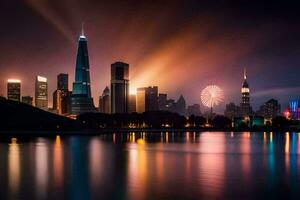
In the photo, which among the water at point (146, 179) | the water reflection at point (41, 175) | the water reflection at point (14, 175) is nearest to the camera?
the water at point (146, 179)

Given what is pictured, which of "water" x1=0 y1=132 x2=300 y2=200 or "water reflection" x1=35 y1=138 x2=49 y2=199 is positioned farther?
"water reflection" x1=35 y1=138 x2=49 y2=199

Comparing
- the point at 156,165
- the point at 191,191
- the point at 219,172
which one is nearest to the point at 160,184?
the point at 191,191

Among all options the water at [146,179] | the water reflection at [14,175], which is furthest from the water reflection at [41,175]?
the water reflection at [14,175]

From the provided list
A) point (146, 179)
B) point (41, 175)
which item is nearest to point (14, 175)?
point (41, 175)

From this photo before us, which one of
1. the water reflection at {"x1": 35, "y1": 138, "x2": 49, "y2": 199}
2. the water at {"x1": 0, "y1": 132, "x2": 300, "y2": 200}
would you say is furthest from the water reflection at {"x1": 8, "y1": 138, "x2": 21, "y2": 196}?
the water reflection at {"x1": 35, "y1": 138, "x2": 49, "y2": 199}

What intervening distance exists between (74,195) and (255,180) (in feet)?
57.2

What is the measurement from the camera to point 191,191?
3312cm

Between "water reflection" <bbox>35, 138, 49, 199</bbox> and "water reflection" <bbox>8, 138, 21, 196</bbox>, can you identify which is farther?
"water reflection" <bbox>8, 138, 21, 196</bbox>

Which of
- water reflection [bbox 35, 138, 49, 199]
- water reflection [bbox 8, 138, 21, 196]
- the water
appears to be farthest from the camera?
water reflection [bbox 8, 138, 21, 196]

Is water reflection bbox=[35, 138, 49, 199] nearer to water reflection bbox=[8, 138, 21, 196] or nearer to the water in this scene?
the water

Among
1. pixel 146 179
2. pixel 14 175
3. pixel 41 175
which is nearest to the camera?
pixel 146 179

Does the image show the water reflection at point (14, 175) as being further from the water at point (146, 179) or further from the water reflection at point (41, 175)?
the water reflection at point (41, 175)

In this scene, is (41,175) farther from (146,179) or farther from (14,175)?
(146,179)

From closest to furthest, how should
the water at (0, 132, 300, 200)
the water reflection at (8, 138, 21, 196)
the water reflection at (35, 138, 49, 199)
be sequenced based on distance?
the water at (0, 132, 300, 200) < the water reflection at (35, 138, 49, 199) < the water reflection at (8, 138, 21, 196)
